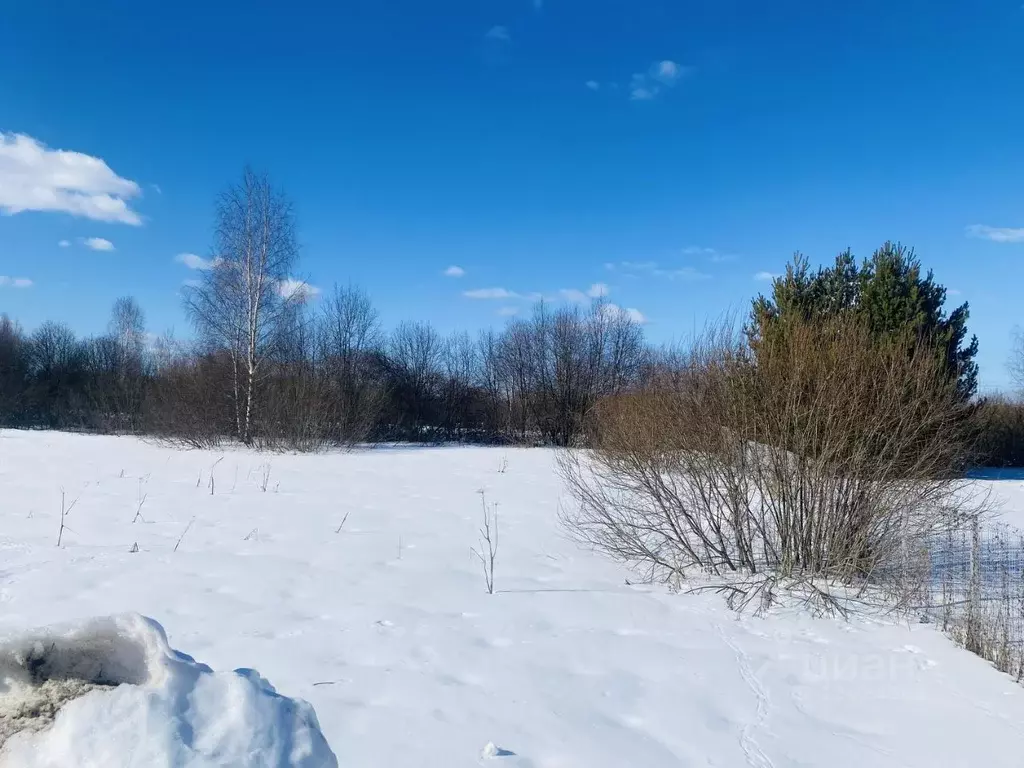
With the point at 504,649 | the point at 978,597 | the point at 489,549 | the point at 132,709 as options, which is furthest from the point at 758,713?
the point at 489,549

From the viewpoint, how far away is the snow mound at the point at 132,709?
1295 mm

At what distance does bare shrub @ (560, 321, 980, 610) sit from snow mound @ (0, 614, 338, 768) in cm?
533

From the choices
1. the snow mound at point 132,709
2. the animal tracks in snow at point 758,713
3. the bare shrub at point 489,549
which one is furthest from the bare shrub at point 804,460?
the snow mound at point 132,709

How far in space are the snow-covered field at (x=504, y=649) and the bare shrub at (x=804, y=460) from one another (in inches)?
30.1

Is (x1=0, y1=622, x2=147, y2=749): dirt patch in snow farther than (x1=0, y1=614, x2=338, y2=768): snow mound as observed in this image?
Yes

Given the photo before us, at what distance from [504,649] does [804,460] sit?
3.32 metres

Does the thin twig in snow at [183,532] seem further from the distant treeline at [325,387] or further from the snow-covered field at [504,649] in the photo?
the distant treeline at [325,387]

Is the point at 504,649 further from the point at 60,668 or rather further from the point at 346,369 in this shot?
the point at 346,369

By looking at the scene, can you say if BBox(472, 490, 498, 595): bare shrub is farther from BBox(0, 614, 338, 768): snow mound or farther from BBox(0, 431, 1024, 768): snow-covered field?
BBox(0, 614, 338, 768): snow mound

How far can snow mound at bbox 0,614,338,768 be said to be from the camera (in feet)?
4.25

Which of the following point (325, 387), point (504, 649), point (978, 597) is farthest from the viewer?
point (325, 387)

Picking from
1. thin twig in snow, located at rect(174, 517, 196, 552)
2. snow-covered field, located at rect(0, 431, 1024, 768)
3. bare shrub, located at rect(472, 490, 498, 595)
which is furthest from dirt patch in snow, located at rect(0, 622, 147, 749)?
thin twig in snow, located at rect(174, 517, 196, 552)

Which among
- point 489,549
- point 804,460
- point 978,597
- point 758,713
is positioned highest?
point 804,460

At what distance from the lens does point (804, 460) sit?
594 centimetres
